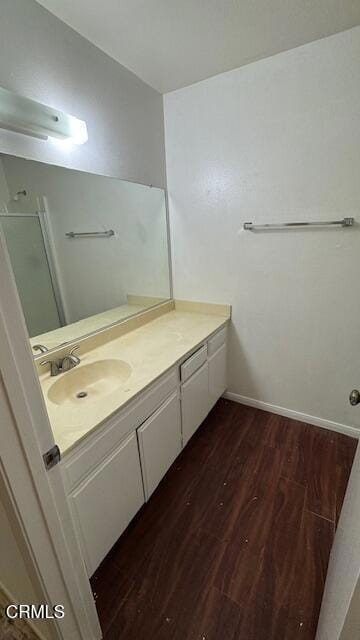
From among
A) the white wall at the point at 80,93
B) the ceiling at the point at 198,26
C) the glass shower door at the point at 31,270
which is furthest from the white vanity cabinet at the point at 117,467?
the ceiling at the point at 198,26

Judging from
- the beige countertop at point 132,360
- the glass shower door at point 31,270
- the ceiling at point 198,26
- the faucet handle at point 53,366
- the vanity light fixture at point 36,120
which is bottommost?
the beige countertop at point 132,360

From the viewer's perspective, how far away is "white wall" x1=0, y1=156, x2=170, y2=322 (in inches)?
50.4

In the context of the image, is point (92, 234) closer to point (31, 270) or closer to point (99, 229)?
point (99, 229)

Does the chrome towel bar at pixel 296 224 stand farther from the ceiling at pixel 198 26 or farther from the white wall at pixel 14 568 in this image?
the white wall at pixel 14 568

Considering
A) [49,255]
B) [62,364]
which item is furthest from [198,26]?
[62,364]

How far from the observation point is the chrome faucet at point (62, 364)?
131cm

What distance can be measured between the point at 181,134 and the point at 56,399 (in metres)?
1.90

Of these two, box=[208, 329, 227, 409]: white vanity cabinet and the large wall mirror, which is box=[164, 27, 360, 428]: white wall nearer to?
box=[208, 329, 227, 409]: white vanity cabinet

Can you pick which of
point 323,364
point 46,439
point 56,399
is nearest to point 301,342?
point 323,364

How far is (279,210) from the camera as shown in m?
1.69

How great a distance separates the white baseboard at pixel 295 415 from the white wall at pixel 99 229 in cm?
109

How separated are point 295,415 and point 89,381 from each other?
158 centimetres

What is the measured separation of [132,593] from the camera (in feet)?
3.60

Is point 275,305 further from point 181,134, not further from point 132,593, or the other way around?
point 132,593
